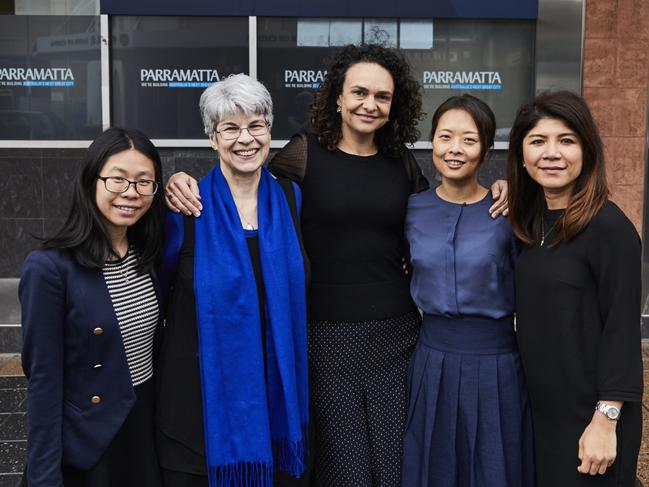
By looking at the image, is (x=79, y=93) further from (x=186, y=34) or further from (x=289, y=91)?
(x=289, y=91)

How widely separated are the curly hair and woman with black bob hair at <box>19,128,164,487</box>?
36.0 inches

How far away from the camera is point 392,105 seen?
3.47 m

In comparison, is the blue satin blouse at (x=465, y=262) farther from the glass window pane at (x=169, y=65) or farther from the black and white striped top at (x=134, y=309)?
the glass window pane at (x=169, y=65)

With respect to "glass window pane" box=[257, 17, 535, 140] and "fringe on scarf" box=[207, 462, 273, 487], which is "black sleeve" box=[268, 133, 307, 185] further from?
"glass window pane" box=[257, 17, 535, 140]

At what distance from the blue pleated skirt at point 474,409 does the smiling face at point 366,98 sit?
0.89 m

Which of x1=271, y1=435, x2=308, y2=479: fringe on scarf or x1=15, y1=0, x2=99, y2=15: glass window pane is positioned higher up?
x1=15, y1=0, x2=99, y2=15: glass window pane

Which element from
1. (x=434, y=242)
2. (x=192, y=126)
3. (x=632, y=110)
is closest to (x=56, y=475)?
(x=434, y=242)

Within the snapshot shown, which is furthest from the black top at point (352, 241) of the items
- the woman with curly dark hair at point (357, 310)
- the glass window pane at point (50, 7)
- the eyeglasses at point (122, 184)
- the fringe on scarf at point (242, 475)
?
the glass window pane at point (50, 7)

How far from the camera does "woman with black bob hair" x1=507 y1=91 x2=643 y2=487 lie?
2.52 metres

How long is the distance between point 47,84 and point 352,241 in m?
5.57

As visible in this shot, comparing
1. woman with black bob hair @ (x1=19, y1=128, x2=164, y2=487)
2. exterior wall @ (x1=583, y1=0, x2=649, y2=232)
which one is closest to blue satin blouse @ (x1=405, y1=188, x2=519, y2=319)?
woman with black bob hair @ (x1=19, y1=128, x2=164, y2=487)

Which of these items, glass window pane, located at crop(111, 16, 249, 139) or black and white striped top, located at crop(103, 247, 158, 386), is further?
glass window pane, located at crop(111, 16, 249, 139)

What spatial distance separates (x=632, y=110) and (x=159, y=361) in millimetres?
5794

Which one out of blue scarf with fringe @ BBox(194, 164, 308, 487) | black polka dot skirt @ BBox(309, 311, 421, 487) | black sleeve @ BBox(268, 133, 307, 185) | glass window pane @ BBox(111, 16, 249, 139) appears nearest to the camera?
blue scarf with fringe @ BBox(194, 164, 308, 487)
